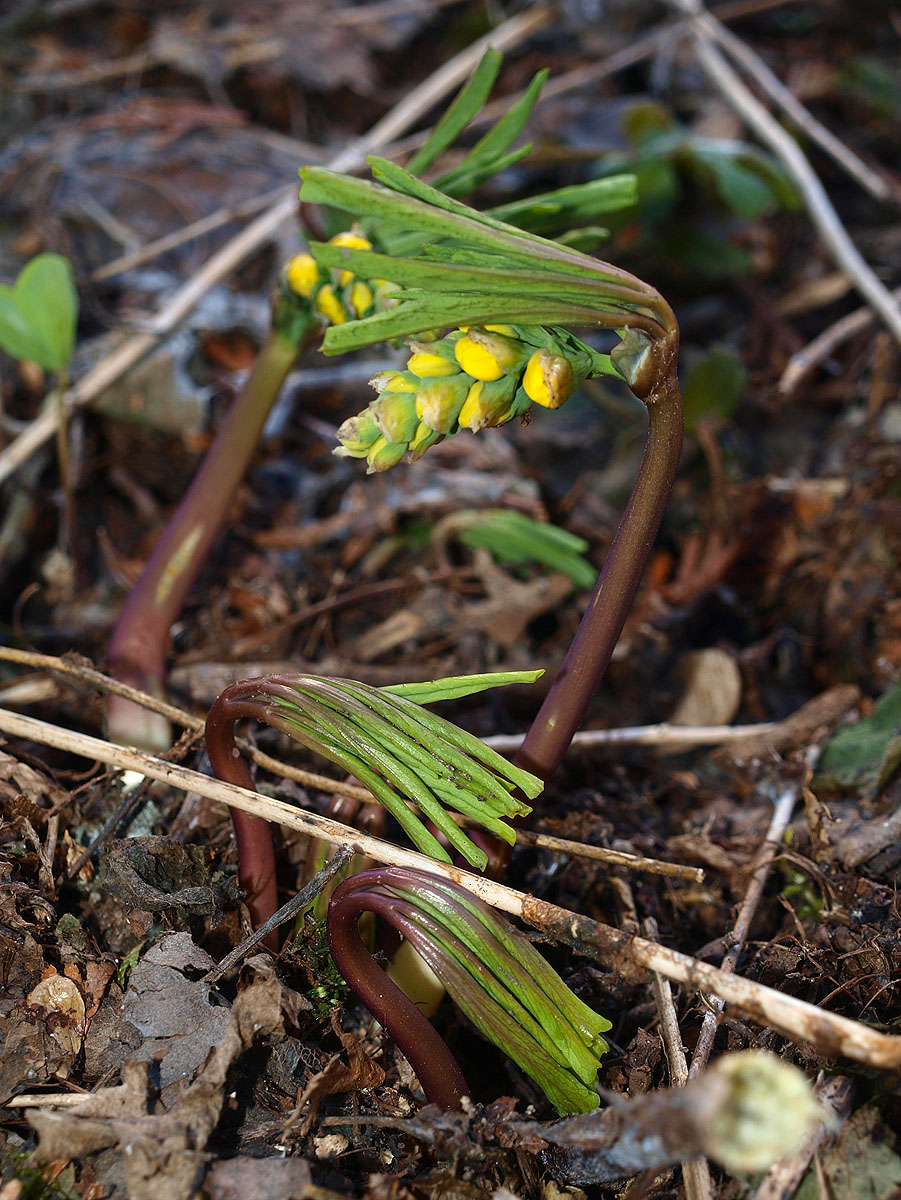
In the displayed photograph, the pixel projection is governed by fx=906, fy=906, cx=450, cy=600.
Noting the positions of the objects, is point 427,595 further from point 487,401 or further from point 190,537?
point 487,401

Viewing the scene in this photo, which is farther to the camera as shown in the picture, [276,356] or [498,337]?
[276,356]

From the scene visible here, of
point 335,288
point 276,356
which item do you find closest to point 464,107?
point 335,288

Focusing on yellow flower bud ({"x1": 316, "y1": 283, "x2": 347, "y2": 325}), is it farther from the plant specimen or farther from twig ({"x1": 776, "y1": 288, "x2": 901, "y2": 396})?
twig ({"x1": 776, "y1": 288, "x2": 901, "y2": 396})

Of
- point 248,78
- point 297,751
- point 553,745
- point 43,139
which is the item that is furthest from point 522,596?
point 248,78

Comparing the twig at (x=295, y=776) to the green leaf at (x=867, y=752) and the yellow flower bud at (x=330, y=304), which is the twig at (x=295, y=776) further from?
the yellow flower bud at (x=330, y=304)

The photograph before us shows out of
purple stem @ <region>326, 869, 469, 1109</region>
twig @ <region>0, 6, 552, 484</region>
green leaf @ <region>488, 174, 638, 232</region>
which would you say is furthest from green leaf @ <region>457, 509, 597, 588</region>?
purple stem @ <region>326, 869, 469, 1109</region>

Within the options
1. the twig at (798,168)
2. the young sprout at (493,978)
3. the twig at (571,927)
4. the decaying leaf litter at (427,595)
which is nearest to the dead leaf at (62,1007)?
the decaying leaf litter at (427,595)
